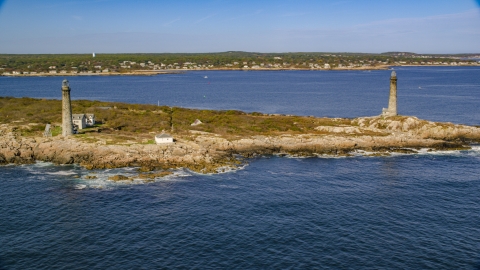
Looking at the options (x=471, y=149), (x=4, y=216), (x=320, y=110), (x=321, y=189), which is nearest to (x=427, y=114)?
(x=320, y=110)

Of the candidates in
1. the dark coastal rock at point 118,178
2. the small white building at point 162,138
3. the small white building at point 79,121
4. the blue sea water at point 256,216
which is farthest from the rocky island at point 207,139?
the dark coastal rock at point 118,178

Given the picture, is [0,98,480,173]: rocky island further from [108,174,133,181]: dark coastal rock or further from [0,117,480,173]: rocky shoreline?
[108,174,133,181]: dark coastal rock

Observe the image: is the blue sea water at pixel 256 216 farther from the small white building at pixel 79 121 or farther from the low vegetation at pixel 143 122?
the small white building at pixel 79 121

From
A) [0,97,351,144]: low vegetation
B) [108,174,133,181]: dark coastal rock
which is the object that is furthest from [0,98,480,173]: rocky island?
[108,174,133,181]: dark coastal rock

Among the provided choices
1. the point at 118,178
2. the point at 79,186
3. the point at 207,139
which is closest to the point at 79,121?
the point at 207,139

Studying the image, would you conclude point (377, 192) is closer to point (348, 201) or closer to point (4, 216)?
point (348, 201)
